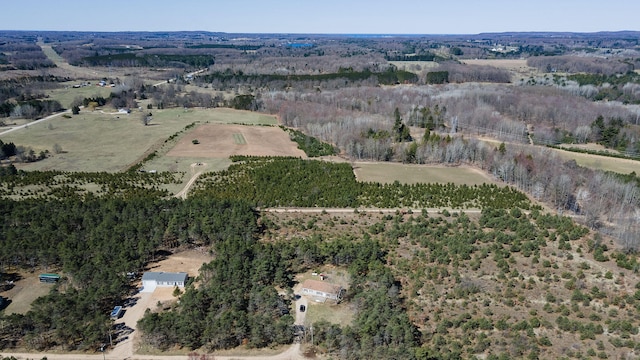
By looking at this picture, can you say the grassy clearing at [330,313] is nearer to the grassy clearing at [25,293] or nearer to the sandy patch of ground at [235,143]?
the grassy clearing at [25,293]

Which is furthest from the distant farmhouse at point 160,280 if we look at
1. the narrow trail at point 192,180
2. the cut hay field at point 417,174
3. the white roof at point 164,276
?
the cut hay field at point 417,174

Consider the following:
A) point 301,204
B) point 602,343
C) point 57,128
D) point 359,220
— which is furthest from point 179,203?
point 57,128

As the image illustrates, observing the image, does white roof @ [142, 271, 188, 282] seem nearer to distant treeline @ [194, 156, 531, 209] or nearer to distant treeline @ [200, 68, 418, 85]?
distant treeline @ [194, 156, 531, 209]

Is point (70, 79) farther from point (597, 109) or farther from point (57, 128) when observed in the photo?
point (597, 109)

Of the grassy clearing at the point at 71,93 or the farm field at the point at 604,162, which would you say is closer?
the farm field at the point at 604,162

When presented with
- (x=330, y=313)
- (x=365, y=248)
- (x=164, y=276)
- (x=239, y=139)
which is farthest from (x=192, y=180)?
(x=330, y=313)

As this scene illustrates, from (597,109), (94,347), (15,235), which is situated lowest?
(94,347)
